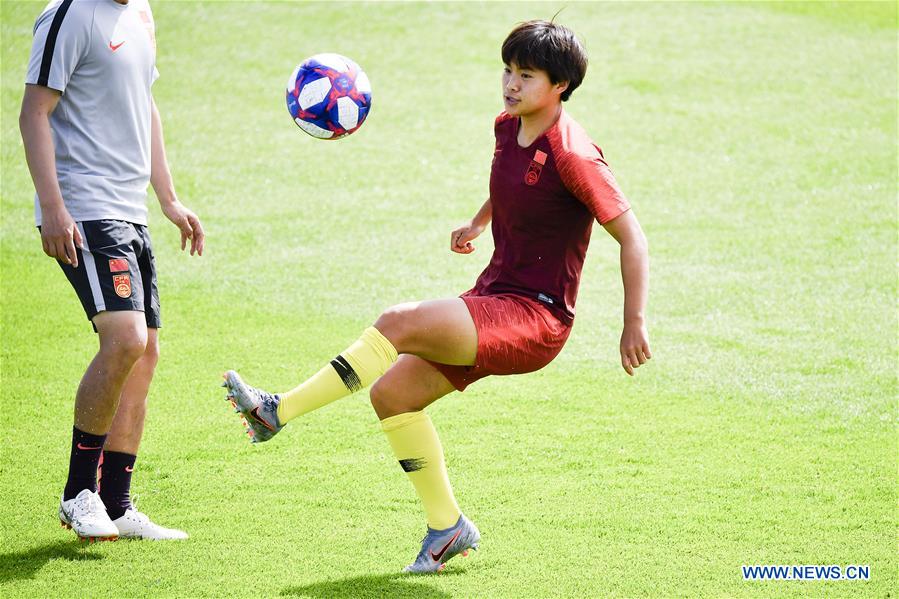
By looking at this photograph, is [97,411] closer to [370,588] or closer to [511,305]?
[370,588]

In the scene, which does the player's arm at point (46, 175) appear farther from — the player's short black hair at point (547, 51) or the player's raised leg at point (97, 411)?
the player's short black hair at point (547, 51)

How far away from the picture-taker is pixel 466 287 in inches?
354

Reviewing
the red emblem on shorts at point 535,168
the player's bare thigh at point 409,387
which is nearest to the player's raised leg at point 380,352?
the player's bare thigh at point 409,387

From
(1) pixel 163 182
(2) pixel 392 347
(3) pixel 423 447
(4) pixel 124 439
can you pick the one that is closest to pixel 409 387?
(3) pixel 423 447

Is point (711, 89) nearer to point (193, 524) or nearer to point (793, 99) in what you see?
point (793, 99)

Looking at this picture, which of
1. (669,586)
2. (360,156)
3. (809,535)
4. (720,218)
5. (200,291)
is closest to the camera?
(669,586)

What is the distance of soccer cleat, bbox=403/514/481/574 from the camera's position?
4480 mm

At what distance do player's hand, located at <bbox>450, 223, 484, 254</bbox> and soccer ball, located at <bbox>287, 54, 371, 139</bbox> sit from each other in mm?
730

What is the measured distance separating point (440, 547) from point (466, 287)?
15.2 feet

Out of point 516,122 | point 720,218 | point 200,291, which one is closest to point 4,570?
point 516,122

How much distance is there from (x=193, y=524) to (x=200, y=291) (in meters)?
4.00

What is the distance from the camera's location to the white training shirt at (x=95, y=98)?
4430 millimetres

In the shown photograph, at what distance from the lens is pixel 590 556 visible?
462 cm

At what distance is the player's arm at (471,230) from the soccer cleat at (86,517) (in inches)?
72.9
